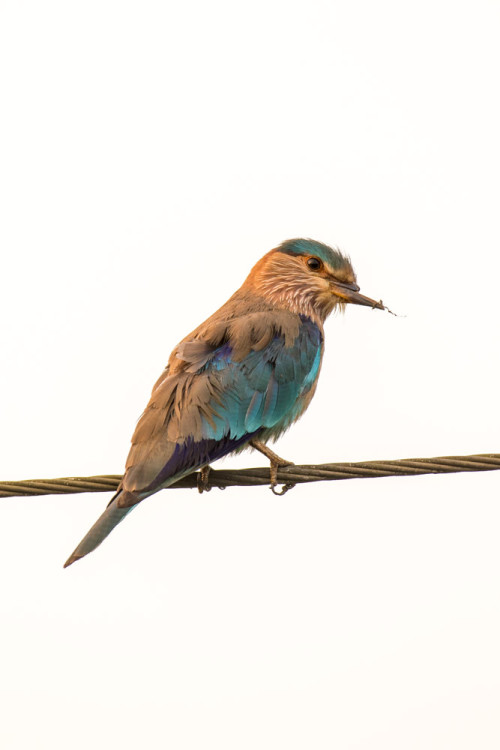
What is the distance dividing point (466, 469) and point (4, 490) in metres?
1.87

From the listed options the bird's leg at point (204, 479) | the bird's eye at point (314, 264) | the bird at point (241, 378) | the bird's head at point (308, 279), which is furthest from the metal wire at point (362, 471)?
the bird's eye at point (314, 264)

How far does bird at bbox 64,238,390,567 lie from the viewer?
16.3 ft

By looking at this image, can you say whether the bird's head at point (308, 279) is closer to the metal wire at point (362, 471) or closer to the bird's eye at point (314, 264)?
the bird's eye at point (314, 264)

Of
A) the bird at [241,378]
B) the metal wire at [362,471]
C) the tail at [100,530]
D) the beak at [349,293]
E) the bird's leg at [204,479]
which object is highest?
the beak at [349,293]

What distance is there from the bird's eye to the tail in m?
2.54

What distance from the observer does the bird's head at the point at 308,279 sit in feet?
21.7

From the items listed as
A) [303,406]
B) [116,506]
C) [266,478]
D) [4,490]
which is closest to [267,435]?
[303,406]

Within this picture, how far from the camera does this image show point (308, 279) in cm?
671

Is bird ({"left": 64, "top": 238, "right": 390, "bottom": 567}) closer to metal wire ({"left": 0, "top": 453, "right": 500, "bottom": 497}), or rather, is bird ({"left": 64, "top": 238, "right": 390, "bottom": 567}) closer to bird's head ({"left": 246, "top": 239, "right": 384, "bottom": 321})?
bird's head ({"left": 246, "top": 239, "right": 384, "bottom": 321})

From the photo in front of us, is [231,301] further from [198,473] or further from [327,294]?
[198,473]

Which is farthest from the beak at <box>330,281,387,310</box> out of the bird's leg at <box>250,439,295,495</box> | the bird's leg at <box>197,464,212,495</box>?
the bird's leg at <box>197,464,212,495</box>

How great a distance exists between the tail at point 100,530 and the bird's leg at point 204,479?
2.12ft

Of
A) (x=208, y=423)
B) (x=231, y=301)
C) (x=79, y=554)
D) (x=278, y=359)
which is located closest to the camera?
(x=79, y=554)

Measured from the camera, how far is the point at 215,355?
5.60 m
